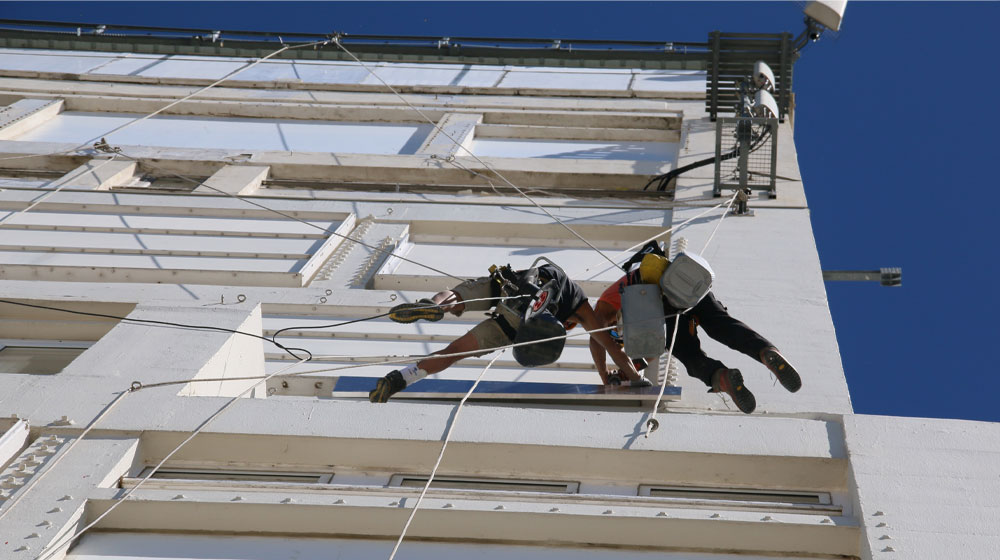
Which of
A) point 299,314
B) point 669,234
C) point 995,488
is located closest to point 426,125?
point 669,234

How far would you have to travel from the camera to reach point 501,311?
7.52m

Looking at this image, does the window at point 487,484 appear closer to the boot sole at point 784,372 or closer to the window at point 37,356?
the boot sole at point 784,372

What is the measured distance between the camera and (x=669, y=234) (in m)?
11.8

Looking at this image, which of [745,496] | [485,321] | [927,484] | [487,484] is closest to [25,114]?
[485,321]

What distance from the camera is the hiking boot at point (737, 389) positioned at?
6789 millimetres

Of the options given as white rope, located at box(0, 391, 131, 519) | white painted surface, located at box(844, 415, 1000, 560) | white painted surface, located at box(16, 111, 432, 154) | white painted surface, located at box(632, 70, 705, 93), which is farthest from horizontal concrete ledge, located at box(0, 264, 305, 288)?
white painted surface, located at box(632, 70, 705, 93)

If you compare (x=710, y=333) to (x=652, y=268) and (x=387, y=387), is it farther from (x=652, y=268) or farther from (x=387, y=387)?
(x=387, y=387)

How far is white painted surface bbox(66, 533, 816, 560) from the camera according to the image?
551 cm

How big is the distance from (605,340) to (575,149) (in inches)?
333

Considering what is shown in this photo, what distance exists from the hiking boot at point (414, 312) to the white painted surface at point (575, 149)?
8.29 meters

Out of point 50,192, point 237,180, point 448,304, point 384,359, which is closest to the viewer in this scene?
point 384,359

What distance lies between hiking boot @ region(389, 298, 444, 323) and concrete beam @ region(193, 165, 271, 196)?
636cm

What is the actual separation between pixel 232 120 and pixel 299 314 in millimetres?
8128

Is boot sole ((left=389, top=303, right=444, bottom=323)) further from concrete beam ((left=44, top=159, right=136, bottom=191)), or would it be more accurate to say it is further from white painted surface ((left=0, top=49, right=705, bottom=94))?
white painted surface ((left=0, top=49, right=705, bottom=94))
